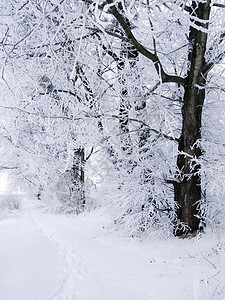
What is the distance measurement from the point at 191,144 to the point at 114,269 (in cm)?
286

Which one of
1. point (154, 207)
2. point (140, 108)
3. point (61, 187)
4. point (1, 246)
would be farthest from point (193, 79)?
point (61, 187)

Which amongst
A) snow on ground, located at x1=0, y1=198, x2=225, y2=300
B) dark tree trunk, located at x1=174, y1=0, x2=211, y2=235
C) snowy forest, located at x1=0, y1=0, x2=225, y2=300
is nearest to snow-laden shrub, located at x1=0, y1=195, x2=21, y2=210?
snowy forest, located at x1=0, y1=0, x2=225, y2=300

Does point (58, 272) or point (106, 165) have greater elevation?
point (106, 165)

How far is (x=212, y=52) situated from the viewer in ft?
15.5

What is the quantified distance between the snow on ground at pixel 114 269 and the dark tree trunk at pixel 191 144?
58 centimetres

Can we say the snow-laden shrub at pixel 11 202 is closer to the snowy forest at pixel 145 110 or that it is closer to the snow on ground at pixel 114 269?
the snowy forest at pixel 145 110

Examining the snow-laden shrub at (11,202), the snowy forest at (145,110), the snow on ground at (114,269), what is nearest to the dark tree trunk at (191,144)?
the snowy forest at (145,110)

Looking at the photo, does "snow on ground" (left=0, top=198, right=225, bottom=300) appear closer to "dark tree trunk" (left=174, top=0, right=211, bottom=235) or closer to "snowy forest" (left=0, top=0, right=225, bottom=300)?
"snowy forest" (left=0, top=0, right=225, bottom=300)

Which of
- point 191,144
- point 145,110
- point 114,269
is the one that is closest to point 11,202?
point 145,110

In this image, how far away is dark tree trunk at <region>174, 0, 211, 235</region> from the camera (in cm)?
475

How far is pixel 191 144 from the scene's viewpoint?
16.3ft

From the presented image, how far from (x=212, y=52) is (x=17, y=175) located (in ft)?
40.6

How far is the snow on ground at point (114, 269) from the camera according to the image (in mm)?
2918

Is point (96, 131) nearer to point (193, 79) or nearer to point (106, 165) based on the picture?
point (106, 165)
